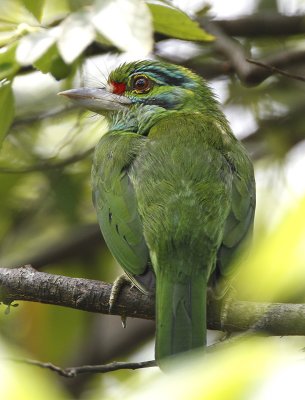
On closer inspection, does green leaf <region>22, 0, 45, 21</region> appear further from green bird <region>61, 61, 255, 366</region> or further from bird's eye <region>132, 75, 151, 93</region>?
bird's eye <region>132, 75, 151, 93</region>

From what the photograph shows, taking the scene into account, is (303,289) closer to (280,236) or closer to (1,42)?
(280,236)

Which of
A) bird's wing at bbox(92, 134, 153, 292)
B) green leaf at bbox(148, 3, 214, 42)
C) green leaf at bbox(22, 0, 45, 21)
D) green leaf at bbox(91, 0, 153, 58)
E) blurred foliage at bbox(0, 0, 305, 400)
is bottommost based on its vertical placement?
blurred foliage at bbox(0, 0, 305, 400)

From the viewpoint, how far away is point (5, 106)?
3283 mm

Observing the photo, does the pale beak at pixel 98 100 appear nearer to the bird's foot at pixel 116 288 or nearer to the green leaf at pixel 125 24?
the bird's foot at pixel 116 288

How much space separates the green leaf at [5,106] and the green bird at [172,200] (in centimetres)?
75

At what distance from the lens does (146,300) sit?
3516 millimetres

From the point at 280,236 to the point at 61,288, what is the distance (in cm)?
221

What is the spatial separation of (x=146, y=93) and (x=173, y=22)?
178 cm

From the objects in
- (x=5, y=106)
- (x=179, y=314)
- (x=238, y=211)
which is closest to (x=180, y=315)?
(x=179, y=314)

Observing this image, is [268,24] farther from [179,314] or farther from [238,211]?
[179,314]

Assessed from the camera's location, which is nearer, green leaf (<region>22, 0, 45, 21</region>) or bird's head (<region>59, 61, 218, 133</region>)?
green leaf (<region>22, 0, 45, 21</region>)

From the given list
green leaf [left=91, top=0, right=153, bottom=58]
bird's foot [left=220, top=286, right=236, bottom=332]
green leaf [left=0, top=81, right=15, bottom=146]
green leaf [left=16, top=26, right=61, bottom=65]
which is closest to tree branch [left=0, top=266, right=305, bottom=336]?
bird's foot [left=220, top=286, right=236, bottom=332]

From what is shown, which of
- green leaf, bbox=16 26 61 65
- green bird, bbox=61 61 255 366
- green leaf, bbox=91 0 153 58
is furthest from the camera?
green bird, bbox=61 61 255 366

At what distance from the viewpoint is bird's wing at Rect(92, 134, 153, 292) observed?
3.46m
